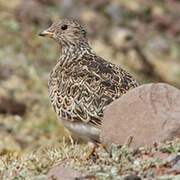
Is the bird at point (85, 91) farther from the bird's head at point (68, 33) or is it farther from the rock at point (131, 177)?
the rock at point (131, 177)

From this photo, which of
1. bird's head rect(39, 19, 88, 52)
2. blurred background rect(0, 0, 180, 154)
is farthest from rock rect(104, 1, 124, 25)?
bird's head rect(39, 19, 88, 52)

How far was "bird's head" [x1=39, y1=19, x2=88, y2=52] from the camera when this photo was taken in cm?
865

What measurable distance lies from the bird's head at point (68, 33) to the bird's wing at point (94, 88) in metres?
0.98

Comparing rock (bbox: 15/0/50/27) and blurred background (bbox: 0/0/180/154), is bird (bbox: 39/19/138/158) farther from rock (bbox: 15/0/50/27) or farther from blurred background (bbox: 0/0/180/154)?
rock (bbox: 15/0/50/27)

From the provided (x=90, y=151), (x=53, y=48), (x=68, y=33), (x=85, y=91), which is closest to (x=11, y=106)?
(x=53, y=48)

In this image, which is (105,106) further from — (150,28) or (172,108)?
(150,28)

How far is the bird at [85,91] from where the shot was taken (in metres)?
6.90

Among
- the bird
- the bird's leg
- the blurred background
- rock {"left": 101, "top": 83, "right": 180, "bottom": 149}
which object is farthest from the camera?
the blurred background

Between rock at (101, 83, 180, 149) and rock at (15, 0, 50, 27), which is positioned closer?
rock at (101, 83, 180, 149)

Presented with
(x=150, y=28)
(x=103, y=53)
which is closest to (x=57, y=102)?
(x=103, y=53)

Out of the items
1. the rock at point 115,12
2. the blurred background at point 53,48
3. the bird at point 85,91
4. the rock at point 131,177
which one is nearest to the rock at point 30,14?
the blurred background at point 53,48

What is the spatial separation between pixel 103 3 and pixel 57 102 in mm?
11957

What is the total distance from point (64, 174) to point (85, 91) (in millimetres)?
1818

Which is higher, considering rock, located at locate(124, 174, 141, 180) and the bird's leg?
the bird's leg
